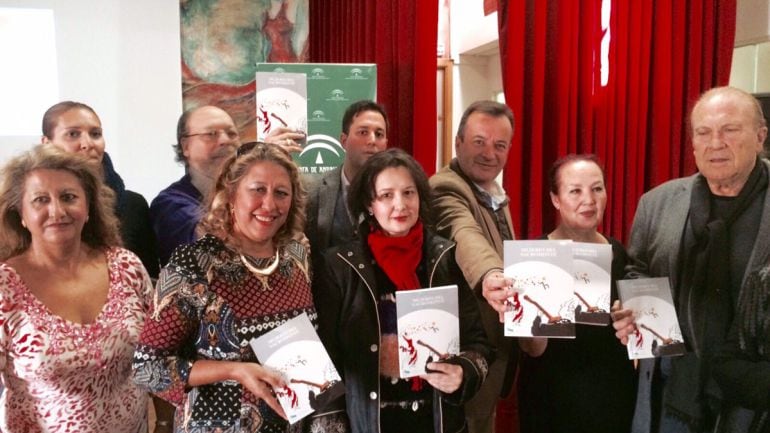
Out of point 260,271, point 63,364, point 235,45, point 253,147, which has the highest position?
point 235,45

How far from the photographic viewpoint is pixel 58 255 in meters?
1.83

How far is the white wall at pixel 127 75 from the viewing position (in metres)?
4.72

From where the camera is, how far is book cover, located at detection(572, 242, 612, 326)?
1.87 metres

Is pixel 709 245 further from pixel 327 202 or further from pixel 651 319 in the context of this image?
pixel 327 202

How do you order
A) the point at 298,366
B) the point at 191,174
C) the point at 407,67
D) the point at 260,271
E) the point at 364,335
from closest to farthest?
the point at 298,366
the point at 260,271
the point at 364,335
the point at 191,174
the point at 407,67

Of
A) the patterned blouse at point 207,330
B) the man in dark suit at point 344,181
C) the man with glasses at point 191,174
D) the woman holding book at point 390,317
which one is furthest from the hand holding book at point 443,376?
the man with glasses at point 191,174

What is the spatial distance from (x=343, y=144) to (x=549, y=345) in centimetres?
129

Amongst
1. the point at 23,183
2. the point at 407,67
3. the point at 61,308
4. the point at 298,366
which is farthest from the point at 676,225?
the point at 407,67

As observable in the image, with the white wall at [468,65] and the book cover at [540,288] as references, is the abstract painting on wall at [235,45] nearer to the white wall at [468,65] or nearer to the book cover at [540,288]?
the white wall at [468,65]

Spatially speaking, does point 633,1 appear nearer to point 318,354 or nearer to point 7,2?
point 318,354

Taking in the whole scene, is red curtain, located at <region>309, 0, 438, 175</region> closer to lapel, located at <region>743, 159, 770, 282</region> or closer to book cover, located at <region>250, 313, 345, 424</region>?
lapel, located at <region>743, 159, 770, 282</region>

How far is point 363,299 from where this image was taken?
180 centimetres

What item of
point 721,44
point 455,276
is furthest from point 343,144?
point 721,44

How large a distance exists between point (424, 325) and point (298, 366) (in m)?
0.38
